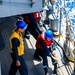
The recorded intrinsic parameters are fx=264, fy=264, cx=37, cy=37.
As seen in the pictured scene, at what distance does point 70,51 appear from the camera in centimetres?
564

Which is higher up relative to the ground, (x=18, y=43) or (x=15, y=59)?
(x=18, y=43)

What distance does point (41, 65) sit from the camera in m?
5.40

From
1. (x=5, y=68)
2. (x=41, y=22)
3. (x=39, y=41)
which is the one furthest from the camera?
(x=41, y=22)

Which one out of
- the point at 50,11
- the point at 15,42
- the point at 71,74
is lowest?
the point at 71,74

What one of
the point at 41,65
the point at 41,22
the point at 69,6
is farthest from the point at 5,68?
the point at 69,6

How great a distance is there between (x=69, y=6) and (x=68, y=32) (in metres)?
1.94

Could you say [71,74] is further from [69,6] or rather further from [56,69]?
[69,6]

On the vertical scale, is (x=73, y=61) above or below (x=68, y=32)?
below

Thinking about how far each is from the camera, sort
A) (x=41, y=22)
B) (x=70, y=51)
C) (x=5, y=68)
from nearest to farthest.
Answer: (x=5, y=68) → (x=70, y=51) → (x=41, y=22)

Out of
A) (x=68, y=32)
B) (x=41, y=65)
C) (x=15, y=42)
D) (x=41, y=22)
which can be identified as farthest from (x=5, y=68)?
(x=41, y=22)

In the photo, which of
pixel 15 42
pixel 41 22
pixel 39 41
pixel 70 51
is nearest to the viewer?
pixel 15 42

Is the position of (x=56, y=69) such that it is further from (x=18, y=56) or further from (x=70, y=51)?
(x=18, y=56)

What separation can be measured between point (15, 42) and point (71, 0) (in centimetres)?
372

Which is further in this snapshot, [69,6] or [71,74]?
[69,6]
